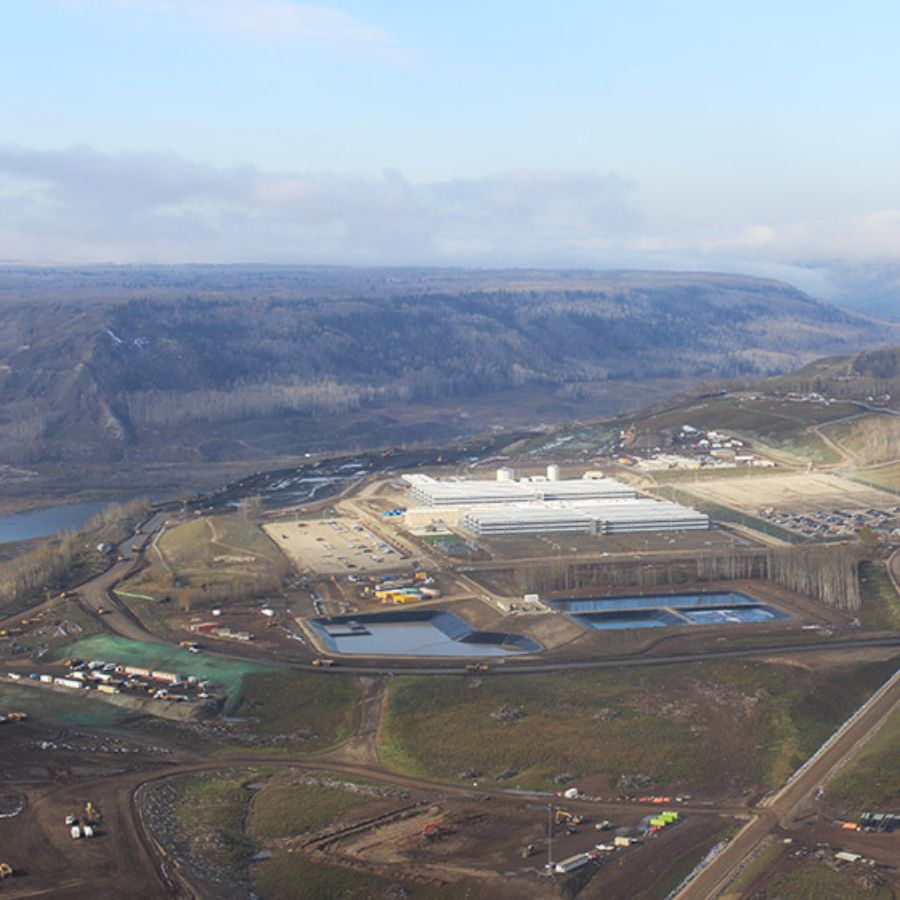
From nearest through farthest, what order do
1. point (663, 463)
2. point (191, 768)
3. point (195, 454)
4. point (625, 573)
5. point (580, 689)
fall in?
1. point (191, 768)
2. point (580, 689)
3. point (625, 573)
4. point (663, 463)
5. point (195, 454)

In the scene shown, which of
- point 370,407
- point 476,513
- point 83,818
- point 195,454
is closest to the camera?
point 83,818

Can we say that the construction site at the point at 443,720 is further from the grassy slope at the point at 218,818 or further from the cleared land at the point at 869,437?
the cleared land at the point at 869,437

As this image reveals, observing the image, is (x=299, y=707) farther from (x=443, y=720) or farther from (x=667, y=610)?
(x=667, y=610)

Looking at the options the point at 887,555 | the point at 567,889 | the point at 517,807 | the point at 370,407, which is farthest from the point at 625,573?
the point at 370,407

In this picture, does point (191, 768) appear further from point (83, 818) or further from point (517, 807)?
point (517, 807)

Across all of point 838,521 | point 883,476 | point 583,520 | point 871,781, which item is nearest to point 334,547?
A: point 583,520

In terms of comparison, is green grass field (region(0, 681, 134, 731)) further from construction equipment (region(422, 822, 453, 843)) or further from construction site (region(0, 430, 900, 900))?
construction equipment (region(422, 822, 453, 843))

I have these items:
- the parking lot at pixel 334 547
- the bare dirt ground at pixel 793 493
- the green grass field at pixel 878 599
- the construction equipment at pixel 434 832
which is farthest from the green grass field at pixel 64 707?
the bare dirt ground at pixel 793 493
